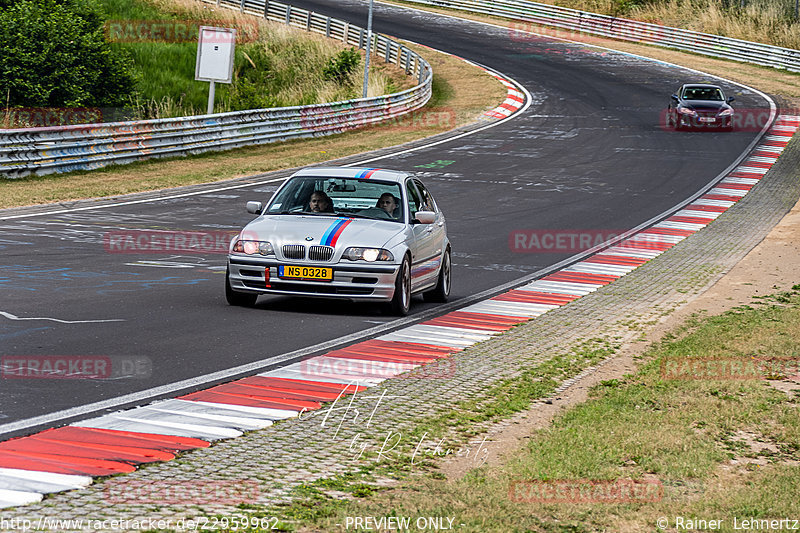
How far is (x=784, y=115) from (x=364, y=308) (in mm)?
34663

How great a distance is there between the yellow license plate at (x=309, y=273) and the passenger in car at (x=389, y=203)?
4.67ft

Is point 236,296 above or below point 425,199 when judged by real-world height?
below

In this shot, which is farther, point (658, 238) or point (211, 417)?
point (658, 238)

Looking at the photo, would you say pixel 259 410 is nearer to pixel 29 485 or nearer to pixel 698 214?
pixel 29 485

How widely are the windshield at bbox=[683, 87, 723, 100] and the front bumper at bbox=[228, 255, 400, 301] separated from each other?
2881 centimetres

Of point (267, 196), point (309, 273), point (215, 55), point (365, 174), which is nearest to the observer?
point (309, 273)

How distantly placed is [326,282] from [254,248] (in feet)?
2.87

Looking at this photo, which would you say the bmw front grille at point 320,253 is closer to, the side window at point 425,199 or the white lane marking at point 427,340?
the white lane marking at point 427,340

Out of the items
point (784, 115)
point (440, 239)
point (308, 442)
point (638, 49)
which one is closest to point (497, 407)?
point (308, 442)

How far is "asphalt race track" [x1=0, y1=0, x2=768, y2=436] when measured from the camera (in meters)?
9.43

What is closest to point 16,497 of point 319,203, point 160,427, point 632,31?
point 160,427

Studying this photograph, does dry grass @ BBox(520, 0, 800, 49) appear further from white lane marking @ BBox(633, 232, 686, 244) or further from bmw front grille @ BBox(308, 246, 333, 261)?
bmw front grille @ BBox(308, 246, 333, 261)

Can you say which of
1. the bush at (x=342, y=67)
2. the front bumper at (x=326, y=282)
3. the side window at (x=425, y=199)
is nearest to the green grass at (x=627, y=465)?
the front bumper at (x=326, y=282)

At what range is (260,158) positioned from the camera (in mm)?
31219
